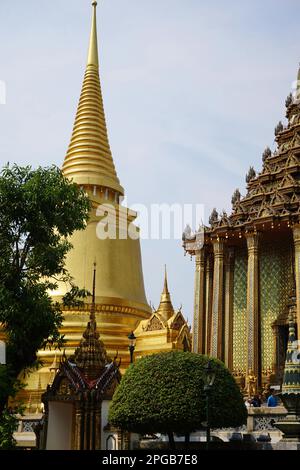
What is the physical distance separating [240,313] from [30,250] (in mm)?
12551

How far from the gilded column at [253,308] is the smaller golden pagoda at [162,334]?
5.69 meters

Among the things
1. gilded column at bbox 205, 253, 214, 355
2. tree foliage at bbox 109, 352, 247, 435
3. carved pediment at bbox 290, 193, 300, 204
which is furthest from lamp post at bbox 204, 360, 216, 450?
gilded column at bbox 205, 253, 214, 355

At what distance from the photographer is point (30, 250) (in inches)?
690

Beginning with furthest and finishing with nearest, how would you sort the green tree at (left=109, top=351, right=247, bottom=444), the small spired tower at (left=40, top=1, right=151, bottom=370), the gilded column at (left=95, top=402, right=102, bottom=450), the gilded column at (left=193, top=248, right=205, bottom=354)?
the small spired tower at (left=40, top=1, right=151, bottom=370) → the gilded column at (left=193, top=248, right=205, bottom=354) → the gilded column at (left=95, top=402, right=102, bottom=450) → the green tree at (left=109, top=351, right=247, bottom=444)

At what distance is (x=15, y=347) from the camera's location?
1694 centimetres

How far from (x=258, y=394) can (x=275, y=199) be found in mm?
7522

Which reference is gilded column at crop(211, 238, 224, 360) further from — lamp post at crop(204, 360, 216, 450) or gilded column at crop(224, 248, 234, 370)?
lamp post at crop(204, 360, 216, 450)

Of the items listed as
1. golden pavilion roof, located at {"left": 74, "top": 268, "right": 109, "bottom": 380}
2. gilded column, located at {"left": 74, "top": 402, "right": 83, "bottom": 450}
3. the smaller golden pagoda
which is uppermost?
the smaller golden pagoda

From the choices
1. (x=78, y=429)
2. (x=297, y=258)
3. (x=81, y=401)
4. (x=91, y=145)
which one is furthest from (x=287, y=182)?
(x=78, y=429)

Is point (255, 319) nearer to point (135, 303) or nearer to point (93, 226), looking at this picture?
point (135, 303)

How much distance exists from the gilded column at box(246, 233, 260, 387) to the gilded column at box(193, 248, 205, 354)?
A: 2755mm

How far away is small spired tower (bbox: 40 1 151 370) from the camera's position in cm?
3131
